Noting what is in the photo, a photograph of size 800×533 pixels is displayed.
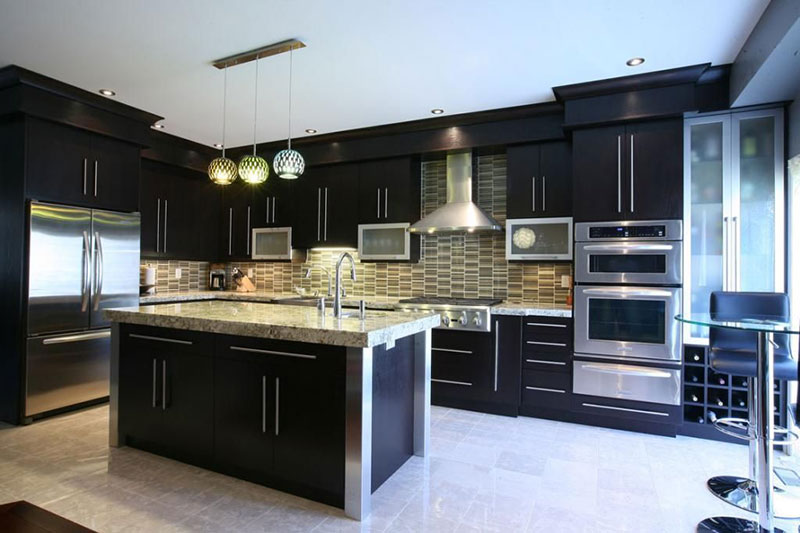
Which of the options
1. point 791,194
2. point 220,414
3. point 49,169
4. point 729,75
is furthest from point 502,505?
point 49,169

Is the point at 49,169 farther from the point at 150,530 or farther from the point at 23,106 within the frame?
the point at 150,530

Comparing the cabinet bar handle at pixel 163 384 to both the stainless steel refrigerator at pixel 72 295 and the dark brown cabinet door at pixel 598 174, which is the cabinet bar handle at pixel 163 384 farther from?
the dark brown cabinet door at pixel 598 174

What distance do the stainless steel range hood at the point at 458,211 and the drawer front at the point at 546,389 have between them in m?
1.35

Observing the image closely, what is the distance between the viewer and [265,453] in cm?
247

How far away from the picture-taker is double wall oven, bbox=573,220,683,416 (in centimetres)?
336

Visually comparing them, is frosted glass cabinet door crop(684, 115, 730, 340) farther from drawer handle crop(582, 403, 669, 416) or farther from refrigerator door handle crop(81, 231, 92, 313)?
refrigerator door handle crop(81, 231, 92, 313)

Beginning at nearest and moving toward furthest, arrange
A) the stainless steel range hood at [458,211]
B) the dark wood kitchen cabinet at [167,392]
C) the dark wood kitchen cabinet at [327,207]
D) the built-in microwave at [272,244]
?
the dark wood kitchen cabinet at [167,392] → the stainless steel range hood at [458,211] → the dark wood kitchen cabinet at [327,207] → the built-in microwave at [272,244]

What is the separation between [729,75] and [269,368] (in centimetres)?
362

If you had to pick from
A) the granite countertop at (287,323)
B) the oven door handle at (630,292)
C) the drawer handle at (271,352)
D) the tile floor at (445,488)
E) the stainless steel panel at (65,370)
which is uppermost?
the oven door handle at (630,292)

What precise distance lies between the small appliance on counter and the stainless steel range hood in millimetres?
2926

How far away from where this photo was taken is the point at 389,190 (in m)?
4.71

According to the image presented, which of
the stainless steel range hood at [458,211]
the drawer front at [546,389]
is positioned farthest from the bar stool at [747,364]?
the stainless steel range hood at [458,211]

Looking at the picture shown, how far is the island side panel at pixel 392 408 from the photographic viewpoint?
2.40m

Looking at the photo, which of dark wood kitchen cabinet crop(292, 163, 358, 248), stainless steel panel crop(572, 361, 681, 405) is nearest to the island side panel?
stainless steel panel crop(572, 361, 681, 405)
